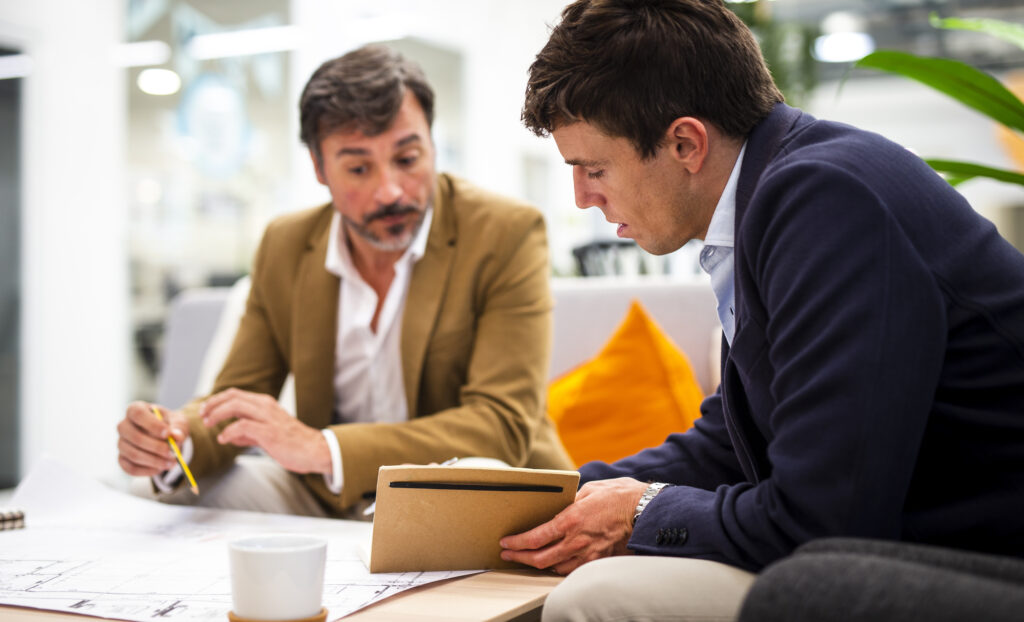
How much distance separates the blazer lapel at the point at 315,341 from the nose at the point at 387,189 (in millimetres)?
200

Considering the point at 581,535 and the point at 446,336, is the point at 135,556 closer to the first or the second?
the point at 581,535

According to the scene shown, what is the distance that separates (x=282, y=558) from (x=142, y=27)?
5049mm

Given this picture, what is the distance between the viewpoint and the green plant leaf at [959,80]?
139cm

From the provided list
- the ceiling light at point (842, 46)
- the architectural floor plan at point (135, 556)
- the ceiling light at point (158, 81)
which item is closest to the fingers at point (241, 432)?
the architectural floor plan at point (135, 556)

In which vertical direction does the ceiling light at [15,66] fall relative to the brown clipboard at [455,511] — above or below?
above

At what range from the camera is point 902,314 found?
81 centimetres

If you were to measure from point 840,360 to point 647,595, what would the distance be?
265 millimetres

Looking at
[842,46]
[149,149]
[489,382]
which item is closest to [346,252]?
[489,382]

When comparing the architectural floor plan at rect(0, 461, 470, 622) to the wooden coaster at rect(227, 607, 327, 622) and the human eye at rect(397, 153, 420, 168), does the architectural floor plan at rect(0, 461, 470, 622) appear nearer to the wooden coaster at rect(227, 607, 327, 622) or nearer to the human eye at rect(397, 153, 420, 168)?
the wooden coaster at rect(227, 607, 327, 622)

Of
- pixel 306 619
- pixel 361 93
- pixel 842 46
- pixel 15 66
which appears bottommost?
pixel 306 619

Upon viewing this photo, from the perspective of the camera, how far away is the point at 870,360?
802 millimetres

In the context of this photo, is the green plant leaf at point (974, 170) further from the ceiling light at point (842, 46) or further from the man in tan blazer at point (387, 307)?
the ceiling light at point (842, 46)

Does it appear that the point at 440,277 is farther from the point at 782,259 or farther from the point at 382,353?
the point at 782,259

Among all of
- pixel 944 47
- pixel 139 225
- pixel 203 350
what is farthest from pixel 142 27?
pixel 944 47
